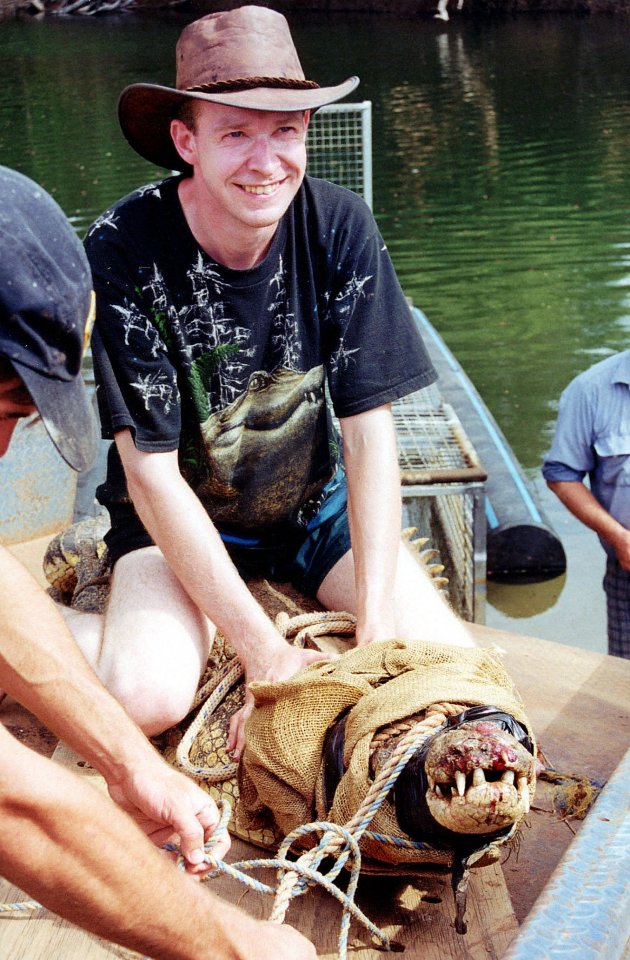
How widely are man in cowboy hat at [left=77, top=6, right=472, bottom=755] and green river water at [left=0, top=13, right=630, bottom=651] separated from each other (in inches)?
108

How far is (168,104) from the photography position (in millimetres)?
2773

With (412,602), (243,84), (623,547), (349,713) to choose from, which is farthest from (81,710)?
(623,547)

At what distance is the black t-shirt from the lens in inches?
108

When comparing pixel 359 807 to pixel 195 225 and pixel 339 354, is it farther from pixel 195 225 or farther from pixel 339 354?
pixel 195 225

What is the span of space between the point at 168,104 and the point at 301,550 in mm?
1173

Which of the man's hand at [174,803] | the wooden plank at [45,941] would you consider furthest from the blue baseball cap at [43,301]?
the wooden plank at [45,941]

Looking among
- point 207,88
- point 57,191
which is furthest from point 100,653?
point 57,191

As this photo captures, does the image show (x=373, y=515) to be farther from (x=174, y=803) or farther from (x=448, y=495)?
(x=448, y=495)

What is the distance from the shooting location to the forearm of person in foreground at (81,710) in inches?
72.4

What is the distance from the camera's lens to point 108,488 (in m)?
3.01

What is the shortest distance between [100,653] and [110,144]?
17.3 m

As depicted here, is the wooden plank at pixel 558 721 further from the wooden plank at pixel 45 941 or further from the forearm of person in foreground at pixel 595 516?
the wooden plank at pixel 45 941

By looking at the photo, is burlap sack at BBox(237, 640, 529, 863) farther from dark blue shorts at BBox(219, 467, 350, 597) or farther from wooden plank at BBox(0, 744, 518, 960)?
dark blue shorts at BBox(219, 467, 350, 597)

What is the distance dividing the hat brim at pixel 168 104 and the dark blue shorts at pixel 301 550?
38.3 inches
